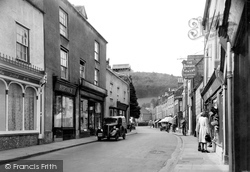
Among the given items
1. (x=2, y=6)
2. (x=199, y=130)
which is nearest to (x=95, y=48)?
(x=2, y=6)

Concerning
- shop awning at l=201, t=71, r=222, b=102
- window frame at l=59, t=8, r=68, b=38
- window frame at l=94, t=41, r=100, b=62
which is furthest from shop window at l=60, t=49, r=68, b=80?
shop awning at l=201, t=71, r=222, b=102

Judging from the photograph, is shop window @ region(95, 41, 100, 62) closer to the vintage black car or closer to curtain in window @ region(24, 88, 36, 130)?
the vintage black car

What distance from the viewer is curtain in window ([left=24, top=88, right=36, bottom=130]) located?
628 inches

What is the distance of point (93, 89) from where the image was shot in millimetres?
26547

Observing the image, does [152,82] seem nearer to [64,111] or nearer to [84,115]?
[84,115]

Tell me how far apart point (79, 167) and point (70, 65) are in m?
13.7

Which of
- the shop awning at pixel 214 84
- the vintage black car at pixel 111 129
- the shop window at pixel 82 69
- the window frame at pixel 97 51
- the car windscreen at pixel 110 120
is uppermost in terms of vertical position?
the window frame at pixel 97 51

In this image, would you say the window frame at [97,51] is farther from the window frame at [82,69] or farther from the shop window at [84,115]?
the shop window at [84,115]

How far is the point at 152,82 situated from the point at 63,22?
9722 cm

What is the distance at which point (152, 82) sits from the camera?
387 ft

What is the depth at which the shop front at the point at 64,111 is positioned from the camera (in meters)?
19.5

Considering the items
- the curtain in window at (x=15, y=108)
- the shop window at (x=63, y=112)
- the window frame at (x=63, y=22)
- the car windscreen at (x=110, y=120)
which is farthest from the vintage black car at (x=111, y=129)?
the curtain in window at (x=15, y=108)

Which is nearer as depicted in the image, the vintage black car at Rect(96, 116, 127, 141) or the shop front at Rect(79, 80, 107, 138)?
the vintage black car at Rect(96, 116, 127, 141)

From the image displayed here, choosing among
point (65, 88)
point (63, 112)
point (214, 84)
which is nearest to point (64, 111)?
point (63, 112)
